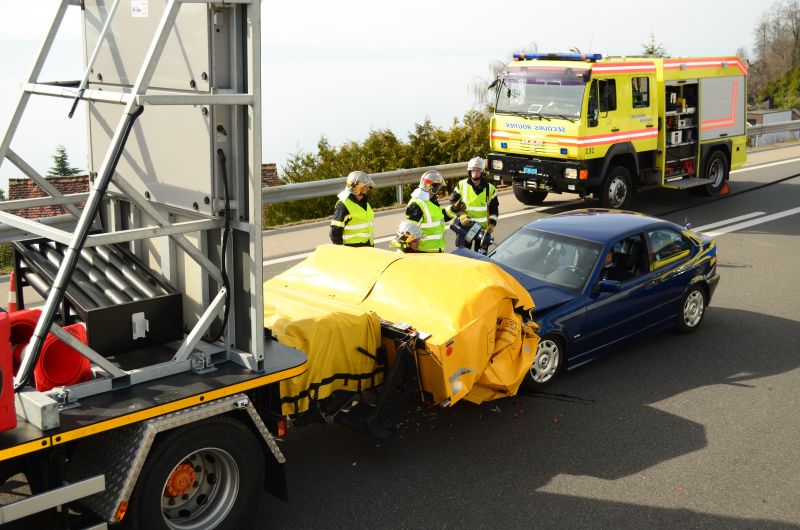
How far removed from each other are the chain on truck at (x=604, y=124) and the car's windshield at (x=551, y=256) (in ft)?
23.3

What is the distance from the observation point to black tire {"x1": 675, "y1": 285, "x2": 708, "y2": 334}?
9.81 meters

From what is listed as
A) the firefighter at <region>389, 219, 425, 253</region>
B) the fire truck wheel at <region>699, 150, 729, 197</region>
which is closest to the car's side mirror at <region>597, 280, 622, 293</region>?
the firefighter at <region>389, 219, 425, 253</region>

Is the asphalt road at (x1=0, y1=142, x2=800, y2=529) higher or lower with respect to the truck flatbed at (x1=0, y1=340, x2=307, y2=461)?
lower

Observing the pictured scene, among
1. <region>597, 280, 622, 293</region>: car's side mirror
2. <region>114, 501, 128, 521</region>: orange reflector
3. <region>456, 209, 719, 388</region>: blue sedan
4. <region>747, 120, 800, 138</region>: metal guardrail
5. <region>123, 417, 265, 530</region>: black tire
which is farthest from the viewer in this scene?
<region>747, 120, 800, 138</region>: metal guardrail

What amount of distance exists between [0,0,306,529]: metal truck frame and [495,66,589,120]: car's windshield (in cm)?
1154

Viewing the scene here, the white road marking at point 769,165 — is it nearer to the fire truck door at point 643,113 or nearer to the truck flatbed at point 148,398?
the fire truck door at point 643,113

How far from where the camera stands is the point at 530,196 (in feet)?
60.0

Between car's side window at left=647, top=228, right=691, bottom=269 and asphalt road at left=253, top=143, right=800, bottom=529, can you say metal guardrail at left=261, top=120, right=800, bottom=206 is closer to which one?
car's side window at left=647, top=228, right=691, bottom=269

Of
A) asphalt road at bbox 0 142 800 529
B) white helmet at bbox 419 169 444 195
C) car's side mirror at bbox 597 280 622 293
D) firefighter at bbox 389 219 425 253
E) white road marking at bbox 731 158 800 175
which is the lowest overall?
asphalt road at bbox 0 142 800 529

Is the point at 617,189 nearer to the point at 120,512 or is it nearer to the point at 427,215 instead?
the point at 427,215

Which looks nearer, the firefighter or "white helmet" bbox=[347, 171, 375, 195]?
the firefighter

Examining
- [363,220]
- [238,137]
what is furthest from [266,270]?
[238,137]

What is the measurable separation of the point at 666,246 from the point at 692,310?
85 centimetres

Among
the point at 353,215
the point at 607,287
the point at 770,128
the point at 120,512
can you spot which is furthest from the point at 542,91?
the point at 770,128
